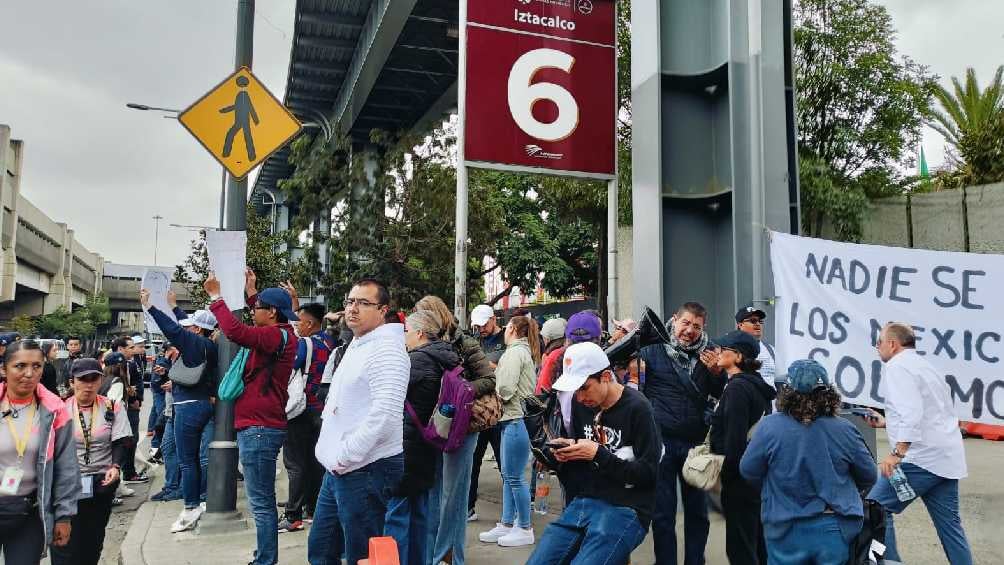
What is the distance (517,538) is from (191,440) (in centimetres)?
325

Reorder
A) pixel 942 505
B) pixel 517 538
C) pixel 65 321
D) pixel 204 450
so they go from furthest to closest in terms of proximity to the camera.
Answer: pixel 65 321, pixel 204 450, pixel 517 538, pixel 942 505

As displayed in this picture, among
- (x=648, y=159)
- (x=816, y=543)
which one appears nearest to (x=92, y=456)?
(x=816, y=543)

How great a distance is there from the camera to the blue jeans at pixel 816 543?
3461 mm

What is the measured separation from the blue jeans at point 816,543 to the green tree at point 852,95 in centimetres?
1308

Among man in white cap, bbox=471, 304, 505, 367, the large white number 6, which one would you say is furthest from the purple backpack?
the large white number 6

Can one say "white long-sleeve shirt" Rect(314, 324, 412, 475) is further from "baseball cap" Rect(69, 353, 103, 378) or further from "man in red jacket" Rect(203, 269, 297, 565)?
"baseball cap" Rect(69, 353, 103, 378)

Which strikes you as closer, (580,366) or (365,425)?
(580,366)

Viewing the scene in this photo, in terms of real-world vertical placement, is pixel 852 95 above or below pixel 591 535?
above

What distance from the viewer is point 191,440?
7020 mm

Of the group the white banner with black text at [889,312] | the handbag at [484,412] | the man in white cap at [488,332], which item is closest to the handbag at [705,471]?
the white banner with black text at [889,312]

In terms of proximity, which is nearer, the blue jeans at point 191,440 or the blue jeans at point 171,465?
the blue jeans at point 191,440

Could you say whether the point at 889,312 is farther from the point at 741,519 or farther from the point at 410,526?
the point at 410,526

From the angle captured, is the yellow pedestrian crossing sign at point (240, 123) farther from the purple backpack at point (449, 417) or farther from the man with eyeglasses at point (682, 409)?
the man with eyeglasses at point (682, 409)

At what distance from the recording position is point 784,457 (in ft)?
11.7
